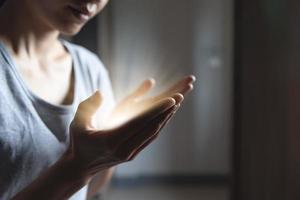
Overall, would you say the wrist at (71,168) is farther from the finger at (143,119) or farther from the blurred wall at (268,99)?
the blurred wall at (268,99)

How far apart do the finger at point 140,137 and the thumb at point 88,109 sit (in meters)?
0.05

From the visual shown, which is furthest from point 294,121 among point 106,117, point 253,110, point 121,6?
point 121,6

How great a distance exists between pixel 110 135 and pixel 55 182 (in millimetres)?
83

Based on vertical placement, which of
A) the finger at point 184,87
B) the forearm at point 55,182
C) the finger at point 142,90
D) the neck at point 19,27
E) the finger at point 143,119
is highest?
the neck at point 19,27

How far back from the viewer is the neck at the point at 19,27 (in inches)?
21.2

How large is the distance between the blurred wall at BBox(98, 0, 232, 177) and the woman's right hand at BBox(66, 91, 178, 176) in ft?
2.86

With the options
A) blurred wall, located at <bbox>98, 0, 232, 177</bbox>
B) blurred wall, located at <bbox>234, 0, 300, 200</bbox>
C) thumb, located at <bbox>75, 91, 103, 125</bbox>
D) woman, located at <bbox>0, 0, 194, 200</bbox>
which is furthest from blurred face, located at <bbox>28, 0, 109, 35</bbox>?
blurred wall, located at <bbox>98, 0, 232, 177</bbox>

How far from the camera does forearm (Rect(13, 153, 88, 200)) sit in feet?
1.48

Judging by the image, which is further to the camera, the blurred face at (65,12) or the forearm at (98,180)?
the forearm at (98,180)

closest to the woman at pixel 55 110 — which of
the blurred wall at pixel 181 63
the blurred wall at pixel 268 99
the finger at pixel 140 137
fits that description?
the finger at pixel 140 137

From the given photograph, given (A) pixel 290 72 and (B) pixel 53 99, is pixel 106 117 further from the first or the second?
(A) pixel 290 72

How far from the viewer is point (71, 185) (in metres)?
0.46

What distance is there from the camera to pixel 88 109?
453mm

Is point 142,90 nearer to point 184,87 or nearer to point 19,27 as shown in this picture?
point 184,87
